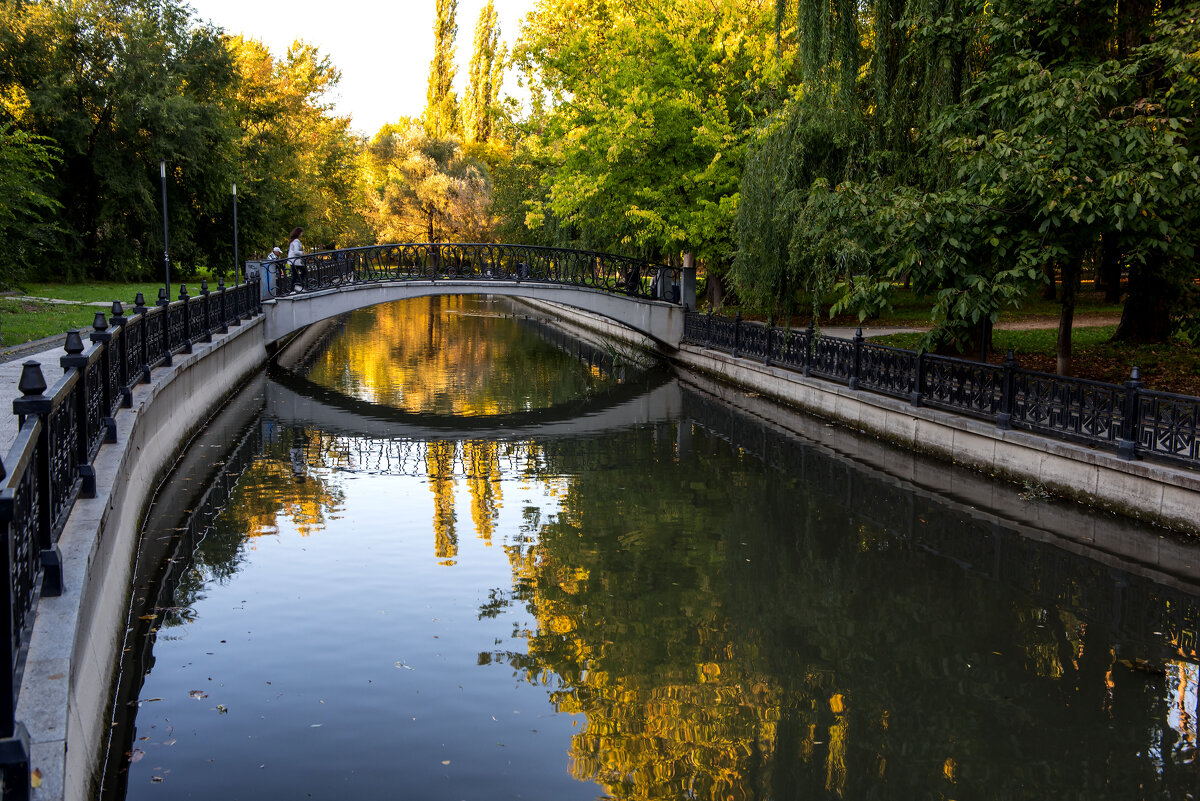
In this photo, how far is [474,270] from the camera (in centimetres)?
2942

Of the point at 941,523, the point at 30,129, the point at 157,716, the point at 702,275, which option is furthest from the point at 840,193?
the point at 30,129

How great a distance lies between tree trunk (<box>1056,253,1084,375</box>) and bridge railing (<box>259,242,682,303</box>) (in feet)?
47.6

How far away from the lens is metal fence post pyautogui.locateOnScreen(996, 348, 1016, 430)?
1381cm

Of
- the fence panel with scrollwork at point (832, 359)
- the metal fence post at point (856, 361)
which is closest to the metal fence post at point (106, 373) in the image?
the metal fence post at point (856, 361)

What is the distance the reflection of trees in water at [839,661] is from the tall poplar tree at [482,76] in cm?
6419

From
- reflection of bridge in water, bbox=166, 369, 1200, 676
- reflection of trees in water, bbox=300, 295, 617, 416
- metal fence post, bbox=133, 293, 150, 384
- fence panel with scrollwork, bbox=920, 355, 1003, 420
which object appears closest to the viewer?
reflection of bridge in water, bbox=166, 369, 1200, 676

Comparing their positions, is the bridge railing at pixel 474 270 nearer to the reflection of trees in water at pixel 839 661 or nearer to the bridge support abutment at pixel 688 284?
the bridge support abutment at pixel 688 284

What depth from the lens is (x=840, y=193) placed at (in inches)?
576

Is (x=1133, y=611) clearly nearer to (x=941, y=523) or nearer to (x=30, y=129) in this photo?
(x=941, y=523)

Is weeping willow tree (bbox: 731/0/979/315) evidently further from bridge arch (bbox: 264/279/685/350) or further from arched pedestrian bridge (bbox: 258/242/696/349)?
arched pedestrian bridge (bbox: 258/242/696/349)

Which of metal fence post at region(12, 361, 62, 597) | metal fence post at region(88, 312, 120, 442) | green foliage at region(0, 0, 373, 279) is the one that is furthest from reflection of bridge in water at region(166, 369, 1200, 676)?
green foliage at region(0, 0, 373, 279)

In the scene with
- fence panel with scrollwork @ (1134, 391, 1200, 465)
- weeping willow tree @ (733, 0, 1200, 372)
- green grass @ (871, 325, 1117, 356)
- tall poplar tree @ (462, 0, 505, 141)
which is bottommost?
fence panel with scrollwork @ (1134, 391, 1200, 465)

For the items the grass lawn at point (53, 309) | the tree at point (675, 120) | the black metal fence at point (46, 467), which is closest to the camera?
the black metal fence at point (46, 467)

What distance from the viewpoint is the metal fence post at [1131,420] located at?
38.2 feet
